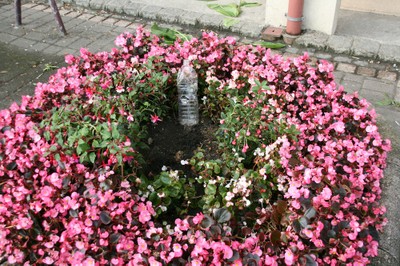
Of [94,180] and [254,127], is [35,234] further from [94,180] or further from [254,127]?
[254,127]

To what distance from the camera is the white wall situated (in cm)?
455

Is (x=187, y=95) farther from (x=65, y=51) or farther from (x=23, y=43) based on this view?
(x=23, y=43)

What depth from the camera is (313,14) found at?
4.67 metres

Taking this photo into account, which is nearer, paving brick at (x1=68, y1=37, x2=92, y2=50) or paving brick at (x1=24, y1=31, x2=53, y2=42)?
paving brick at (x1=68, y1=37, x2=92, y2=50)

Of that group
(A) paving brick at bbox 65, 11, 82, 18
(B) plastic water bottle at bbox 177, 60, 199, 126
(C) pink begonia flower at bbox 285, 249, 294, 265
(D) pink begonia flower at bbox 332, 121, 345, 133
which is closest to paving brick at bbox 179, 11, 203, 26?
(A) paving brick at bbox 65, 11, 82, 18

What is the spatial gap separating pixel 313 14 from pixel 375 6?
1149 mm

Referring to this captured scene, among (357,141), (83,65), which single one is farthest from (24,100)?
(357,141)

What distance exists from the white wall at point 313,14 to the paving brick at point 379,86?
0.90 meters

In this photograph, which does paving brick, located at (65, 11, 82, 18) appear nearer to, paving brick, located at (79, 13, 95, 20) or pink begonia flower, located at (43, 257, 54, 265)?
paving brick, located at (79, 13, 95, 20)

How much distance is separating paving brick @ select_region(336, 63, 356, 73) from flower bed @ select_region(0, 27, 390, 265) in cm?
157

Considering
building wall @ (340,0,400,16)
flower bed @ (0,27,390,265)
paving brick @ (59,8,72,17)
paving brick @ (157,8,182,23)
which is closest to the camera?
flower bed @ (0,27,390,265)

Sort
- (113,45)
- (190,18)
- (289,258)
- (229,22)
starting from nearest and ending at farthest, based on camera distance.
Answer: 1. (289,258)
2. (113,45)
3. (229,22)
4. (190,18)

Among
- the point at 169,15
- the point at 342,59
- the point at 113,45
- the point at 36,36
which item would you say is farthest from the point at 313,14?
the point at 36,36

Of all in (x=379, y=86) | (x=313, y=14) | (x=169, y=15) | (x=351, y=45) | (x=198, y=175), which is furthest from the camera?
(x=169, y=15)
